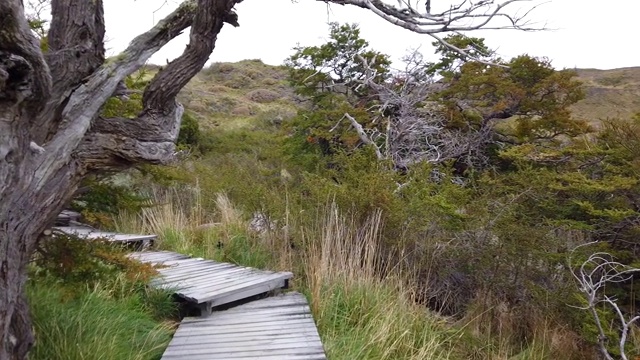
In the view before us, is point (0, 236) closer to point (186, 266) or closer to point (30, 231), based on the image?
point (30, 231)

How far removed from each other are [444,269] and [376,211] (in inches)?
36.5

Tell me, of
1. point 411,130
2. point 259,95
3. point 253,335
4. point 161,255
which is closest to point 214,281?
point 253,335

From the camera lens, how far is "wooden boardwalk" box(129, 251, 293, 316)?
430cm

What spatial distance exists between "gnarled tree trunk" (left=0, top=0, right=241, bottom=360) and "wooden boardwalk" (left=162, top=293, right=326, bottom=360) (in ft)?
4.07

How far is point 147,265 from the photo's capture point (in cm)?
405

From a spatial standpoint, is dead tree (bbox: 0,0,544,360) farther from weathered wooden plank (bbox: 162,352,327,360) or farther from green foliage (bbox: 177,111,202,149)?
green foliage (bbox: 177,111,202,149)

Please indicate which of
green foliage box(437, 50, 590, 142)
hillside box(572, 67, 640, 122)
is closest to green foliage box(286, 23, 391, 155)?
green foliage box(437, 50, 590, 142)

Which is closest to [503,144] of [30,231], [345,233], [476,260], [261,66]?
[476,260]

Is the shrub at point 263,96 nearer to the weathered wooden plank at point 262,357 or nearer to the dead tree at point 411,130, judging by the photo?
the dead tree at point 411,130

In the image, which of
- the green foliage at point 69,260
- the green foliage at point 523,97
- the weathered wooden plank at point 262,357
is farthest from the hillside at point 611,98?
the green foliage at point 69,260

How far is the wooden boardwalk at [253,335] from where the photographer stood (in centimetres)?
333

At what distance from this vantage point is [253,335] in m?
3.72

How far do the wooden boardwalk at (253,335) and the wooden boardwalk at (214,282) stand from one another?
0.13 metres

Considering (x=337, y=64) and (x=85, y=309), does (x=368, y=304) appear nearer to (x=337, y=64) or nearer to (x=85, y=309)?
(x=85, y=309)
